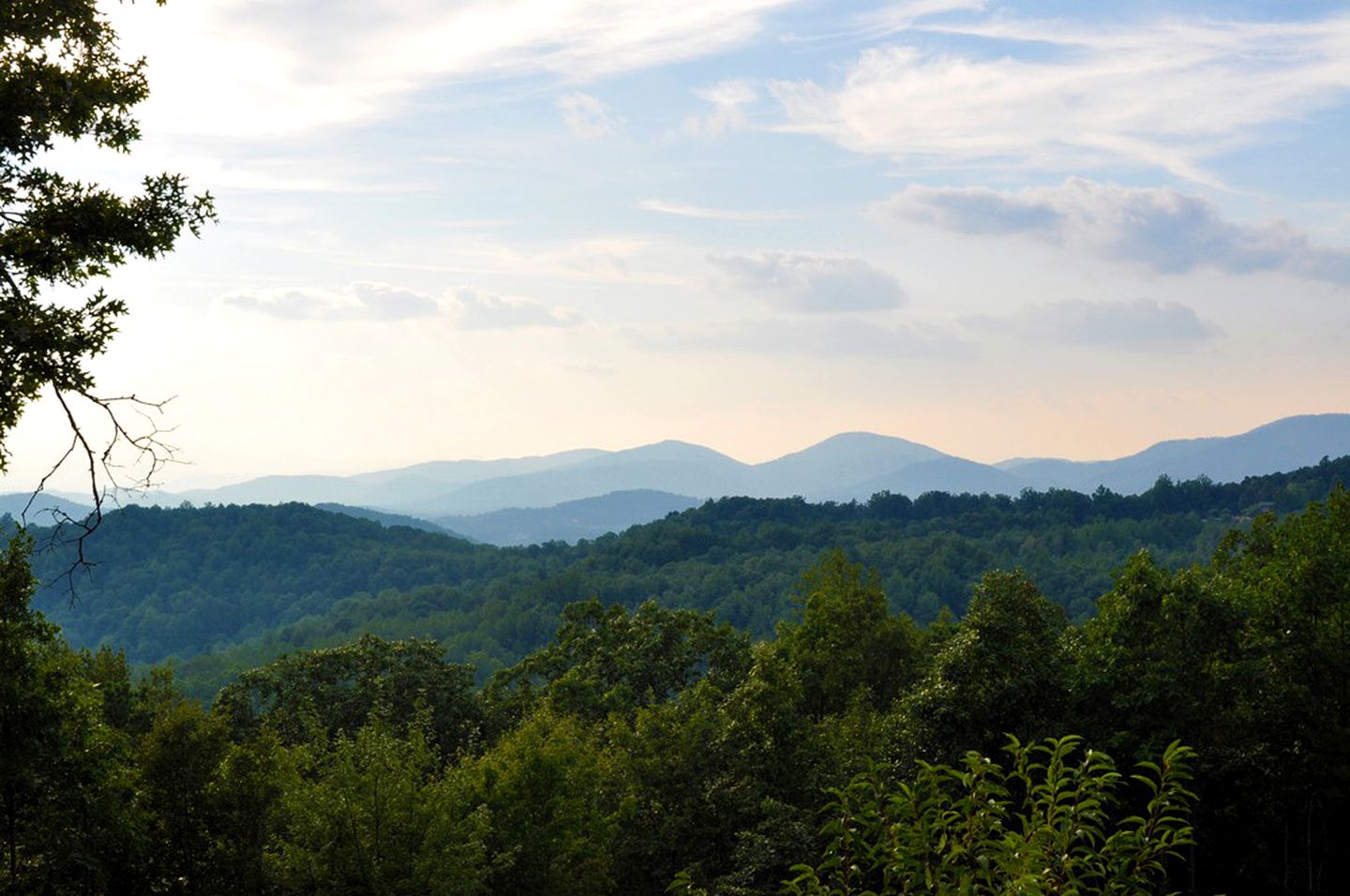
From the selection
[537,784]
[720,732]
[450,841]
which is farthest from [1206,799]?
[450,841]

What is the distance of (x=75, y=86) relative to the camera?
12094mm

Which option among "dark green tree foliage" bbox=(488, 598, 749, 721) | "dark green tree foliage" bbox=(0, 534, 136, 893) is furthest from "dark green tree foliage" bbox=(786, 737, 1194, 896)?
"dark green tree foliage" bbox=(488, 598, 749, 721)

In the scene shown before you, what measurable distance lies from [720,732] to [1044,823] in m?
25.3

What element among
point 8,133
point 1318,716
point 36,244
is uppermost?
point 8,133

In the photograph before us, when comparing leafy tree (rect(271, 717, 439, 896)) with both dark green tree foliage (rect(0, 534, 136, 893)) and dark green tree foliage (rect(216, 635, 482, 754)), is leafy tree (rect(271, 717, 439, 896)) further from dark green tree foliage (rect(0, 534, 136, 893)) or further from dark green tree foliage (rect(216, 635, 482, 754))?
dark green tree foliage (rect(216, 635, 482, 754))

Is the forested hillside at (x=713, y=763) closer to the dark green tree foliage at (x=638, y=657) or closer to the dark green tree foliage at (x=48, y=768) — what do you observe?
the dark green tree foliage at (x=48, y=768)

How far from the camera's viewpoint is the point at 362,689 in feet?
152

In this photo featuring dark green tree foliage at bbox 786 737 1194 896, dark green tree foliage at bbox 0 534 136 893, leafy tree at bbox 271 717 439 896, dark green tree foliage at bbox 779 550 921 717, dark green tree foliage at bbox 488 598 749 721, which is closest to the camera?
dark green tree foliage at bbox 786 737 1194 896

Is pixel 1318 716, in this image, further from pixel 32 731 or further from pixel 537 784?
pixel 32 731

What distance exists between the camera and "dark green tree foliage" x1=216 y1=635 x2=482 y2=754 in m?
44.4

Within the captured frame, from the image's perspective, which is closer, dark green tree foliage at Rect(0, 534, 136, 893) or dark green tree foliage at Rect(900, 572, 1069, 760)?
dark green tree foliage at Rect(0, 534, 136, 893)

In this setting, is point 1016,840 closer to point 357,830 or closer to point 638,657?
point 357,830

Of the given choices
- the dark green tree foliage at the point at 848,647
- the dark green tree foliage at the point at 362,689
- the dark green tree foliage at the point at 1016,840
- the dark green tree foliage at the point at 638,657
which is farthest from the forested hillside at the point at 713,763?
the dark green tree foliage at the point at 638,657

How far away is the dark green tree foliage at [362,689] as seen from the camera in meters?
44.4
